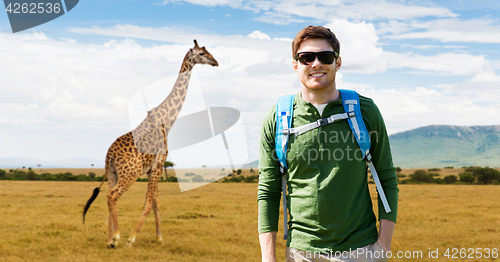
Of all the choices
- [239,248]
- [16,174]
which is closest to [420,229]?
[239,248]

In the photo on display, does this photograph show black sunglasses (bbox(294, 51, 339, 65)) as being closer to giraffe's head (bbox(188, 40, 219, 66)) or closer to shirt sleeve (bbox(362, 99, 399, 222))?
shirt sleeve (bbox(362, 99, 399, 222))

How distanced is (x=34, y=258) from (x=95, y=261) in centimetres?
151

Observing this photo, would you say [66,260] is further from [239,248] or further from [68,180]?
[68,180]

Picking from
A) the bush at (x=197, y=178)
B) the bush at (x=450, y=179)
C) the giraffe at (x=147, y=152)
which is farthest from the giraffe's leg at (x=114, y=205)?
the bush at (x=450, y=179)

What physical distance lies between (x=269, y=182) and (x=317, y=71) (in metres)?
0.87

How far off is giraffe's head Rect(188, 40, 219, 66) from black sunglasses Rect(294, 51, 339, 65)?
696cm

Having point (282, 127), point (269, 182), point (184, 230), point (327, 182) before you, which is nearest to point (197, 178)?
point (184, 230)

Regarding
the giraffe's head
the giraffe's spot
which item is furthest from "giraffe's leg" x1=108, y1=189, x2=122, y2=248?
the giraffe's spot

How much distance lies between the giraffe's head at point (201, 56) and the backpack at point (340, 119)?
22.9 feet

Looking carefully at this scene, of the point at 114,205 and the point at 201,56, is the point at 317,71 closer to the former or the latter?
the point at 114,205

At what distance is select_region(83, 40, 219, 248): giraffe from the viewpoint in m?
8.34

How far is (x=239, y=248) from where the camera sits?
8609mm

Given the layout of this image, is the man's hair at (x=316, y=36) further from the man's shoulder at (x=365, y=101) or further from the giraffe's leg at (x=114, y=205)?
the giraffe's leg at (x=114, y=205)

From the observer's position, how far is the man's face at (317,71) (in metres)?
2.54
